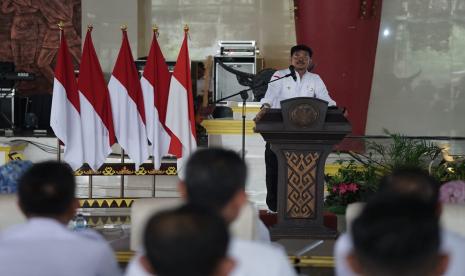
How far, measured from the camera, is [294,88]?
5133 mm

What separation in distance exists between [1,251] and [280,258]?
→ 2.28ft

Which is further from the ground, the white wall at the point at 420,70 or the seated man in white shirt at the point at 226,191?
the white wall at the point at 420,70

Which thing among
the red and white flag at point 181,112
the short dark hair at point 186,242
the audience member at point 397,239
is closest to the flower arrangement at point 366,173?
the red and white flag at point 181,112

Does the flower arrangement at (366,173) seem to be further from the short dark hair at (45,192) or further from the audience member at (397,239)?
the audience member at (397,239)

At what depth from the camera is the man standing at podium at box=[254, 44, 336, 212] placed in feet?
16.2

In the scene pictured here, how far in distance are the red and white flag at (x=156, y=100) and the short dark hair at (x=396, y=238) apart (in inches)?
164

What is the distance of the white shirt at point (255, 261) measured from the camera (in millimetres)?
1709

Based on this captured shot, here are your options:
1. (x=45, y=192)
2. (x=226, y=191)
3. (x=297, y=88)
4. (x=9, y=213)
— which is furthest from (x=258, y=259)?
(x=297, y=88)

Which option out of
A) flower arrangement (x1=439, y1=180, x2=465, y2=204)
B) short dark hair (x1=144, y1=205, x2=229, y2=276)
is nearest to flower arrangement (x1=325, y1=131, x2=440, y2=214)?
flower arrangement (x1=439, y1=180, x2=465, y2=204)

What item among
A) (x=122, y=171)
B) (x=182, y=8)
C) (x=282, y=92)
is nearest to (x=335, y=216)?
(x=282, y=92)

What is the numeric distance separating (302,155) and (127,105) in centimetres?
193

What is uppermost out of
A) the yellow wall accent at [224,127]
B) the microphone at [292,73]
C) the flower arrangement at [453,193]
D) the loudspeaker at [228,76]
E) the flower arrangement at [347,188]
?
the loudspeaker at [228,76]

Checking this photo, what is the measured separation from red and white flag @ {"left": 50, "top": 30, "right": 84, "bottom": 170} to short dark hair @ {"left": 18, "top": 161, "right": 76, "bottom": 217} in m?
3.43

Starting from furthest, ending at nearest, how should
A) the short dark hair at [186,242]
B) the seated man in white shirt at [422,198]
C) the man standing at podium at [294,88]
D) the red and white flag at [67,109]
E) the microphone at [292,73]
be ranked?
the red and white flag at [67,109] < the man standing at podium at [294,88] < the microphone at [292,73] < the seated man in white shirt at [422,198] < the short dark hair at [186,242]
